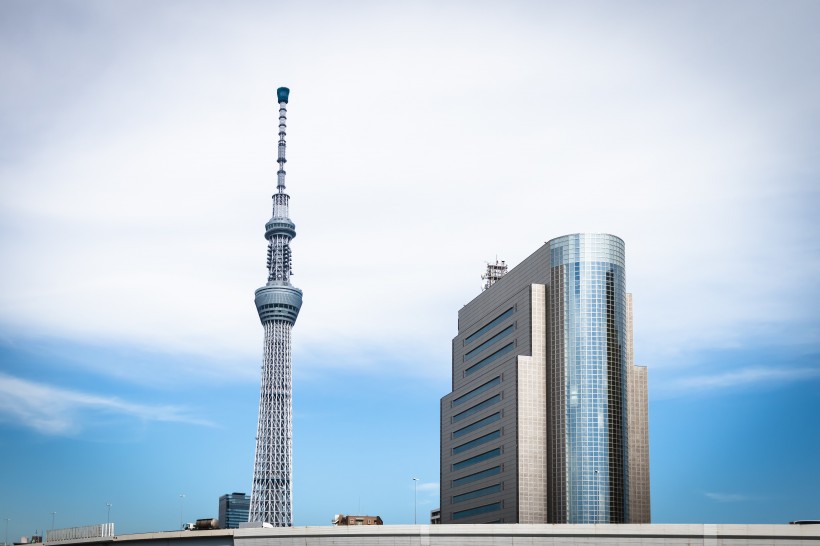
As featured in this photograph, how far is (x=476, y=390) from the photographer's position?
16900 cm

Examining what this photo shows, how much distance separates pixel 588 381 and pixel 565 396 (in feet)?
12.6

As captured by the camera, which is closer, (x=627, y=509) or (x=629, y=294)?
(x=627, y=509)

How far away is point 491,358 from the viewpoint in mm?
165375

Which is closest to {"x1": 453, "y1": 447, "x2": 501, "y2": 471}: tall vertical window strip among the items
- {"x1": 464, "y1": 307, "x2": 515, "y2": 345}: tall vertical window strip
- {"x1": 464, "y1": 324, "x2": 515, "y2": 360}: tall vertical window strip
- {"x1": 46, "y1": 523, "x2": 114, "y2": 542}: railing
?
{"x1": 464, "y1": 324, "x2": 515, "y2": 360}: tall vertical window strip

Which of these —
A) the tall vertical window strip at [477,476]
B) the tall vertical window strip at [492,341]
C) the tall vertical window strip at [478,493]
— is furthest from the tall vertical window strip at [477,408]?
the tall vertical window strip at [478,493]

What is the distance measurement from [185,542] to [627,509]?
5739 centimetres

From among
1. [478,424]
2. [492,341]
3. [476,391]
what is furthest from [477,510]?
[492,341]

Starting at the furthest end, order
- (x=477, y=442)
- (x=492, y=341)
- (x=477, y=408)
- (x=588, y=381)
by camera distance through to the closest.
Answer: (x=477, y=408) < (x=492, y=341) < (x=477, y=442) < (x=588, y=381)

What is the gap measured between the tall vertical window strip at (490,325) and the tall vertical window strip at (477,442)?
1745 centimetres

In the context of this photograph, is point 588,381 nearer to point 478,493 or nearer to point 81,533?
point 478,493

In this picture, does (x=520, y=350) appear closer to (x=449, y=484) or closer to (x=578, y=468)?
(x=578, y=468)

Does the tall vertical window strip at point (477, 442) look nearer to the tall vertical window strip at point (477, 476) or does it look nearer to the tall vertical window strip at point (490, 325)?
the tall vertical window strip at point (477, 476)

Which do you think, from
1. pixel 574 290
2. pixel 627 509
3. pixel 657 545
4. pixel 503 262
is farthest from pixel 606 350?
pixel 503 262

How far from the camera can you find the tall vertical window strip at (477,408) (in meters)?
159
